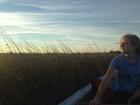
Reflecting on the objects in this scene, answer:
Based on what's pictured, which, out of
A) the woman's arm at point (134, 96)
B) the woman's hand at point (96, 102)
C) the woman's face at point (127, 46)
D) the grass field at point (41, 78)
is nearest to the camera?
the woman's hand at point (96, 102)

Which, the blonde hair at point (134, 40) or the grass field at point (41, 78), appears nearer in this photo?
the blonde hair at point (134, 40)

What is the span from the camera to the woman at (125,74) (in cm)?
909

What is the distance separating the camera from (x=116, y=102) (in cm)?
933

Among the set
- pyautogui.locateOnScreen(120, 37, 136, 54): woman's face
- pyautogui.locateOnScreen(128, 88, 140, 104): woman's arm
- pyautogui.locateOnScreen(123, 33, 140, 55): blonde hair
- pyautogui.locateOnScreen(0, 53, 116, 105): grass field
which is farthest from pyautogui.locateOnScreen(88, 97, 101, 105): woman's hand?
pyautogui.locateOnScreen(0, 53, 116, 105): grass field

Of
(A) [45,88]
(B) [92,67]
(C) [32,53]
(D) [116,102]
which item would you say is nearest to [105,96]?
(D) [116,102]

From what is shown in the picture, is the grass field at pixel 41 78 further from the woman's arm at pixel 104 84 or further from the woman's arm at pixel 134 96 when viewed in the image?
the woman's arm at pixel 134 96

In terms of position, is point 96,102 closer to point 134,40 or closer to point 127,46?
point 127,46

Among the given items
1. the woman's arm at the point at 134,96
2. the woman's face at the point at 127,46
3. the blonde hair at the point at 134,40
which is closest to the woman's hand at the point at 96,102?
the woman's arm at the point at 134,96

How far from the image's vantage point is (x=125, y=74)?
924cm

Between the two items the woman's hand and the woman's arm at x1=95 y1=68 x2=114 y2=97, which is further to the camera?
the woman's arm at x1=95 y1=68 x2=114 y2=97

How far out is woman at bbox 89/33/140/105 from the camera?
9.09 meters

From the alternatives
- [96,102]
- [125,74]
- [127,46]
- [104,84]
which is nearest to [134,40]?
[127,46]

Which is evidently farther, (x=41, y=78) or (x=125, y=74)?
(x=41, y=78)

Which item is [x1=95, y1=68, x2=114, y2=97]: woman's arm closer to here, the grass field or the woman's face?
the woman's face
